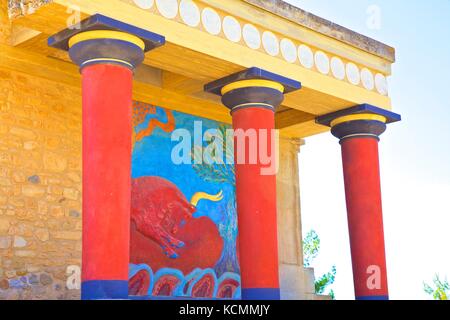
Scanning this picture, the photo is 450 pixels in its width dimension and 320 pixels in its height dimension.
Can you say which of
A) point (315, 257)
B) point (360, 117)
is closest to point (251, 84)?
point (360, 117)

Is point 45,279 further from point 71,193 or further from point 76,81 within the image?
point 76,81

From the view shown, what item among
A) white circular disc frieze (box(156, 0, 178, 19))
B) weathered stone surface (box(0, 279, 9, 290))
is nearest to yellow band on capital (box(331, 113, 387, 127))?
white circular disc frieze (box(156, 0, 178, 19))

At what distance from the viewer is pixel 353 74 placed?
37.4 ft

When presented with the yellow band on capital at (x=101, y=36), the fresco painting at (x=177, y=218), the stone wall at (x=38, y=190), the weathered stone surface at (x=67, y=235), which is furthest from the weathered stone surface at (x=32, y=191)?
the yellow band on capital at (x=101, y=36)

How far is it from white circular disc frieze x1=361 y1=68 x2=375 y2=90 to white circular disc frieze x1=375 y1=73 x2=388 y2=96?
0.11 m

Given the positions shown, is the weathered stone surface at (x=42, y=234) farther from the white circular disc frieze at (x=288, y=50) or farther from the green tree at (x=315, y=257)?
the green tree at (x=315, y=257)

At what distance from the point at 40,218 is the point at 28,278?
779 mm

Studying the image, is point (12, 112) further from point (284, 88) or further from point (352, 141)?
point (352, 141)

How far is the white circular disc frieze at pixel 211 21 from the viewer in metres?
9.23

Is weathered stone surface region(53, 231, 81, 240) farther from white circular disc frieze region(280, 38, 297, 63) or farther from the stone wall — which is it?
white circular disc frieze region(280, 38, 297, 63)

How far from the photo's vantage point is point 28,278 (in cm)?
909

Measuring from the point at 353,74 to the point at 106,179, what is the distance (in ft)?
16.7

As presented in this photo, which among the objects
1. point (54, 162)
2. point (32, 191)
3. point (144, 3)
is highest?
point (144, 3)

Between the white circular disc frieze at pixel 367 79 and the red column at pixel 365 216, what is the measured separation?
0.83m
